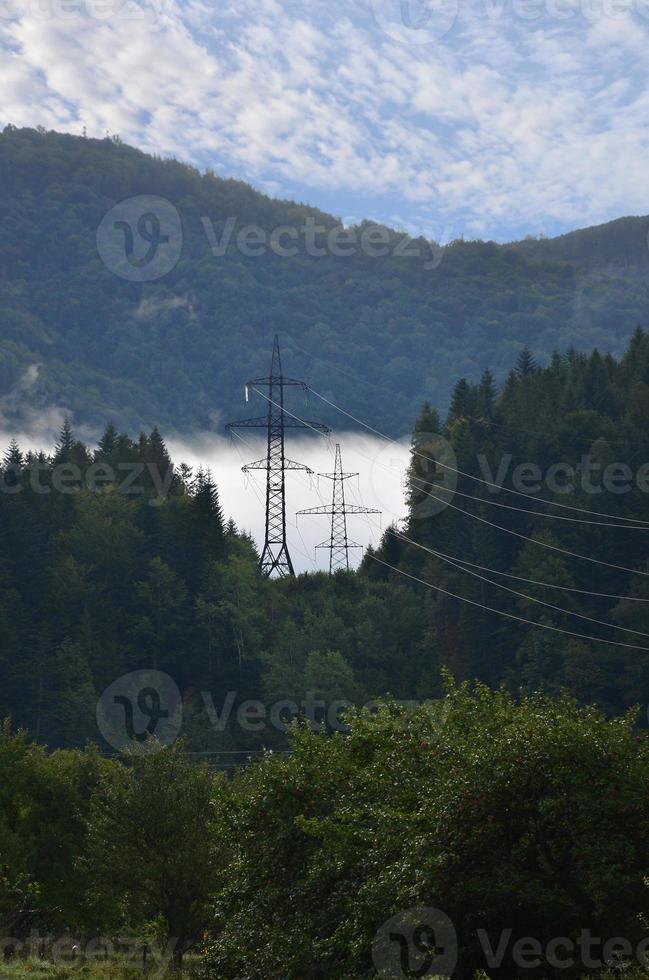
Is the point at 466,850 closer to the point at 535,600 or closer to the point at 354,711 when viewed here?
the point at 354,711

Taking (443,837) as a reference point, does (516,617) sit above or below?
below

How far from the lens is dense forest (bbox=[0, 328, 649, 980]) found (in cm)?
2269

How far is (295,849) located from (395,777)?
8.85 ft

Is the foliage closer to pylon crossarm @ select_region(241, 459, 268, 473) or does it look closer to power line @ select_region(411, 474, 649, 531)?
pylon crossarm @ select_region(241, 459, 268, 473)

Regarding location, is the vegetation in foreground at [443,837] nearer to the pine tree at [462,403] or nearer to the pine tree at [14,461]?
the pine tree at [14,461]

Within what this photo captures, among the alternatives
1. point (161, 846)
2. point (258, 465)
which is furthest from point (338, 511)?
point (161, 846)

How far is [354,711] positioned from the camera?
98.1 feet

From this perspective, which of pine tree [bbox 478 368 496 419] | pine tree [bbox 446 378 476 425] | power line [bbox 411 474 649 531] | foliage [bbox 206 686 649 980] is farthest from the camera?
pine tree [bbox 446 378 476 425]

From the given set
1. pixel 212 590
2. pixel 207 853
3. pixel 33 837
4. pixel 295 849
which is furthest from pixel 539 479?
pixel 295 849

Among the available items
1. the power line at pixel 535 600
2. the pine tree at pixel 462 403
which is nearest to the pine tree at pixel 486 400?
the pine tree at pixel 462 403

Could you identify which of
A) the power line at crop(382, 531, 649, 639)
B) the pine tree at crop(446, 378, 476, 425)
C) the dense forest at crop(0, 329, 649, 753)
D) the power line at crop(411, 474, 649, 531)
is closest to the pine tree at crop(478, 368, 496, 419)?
the dense forest at crop(0, 329, 649, 753)

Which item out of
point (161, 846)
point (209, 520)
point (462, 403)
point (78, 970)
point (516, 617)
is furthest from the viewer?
point (462, 403)

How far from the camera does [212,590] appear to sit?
120625mm

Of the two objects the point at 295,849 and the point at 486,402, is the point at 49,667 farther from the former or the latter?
the point at 295,849
